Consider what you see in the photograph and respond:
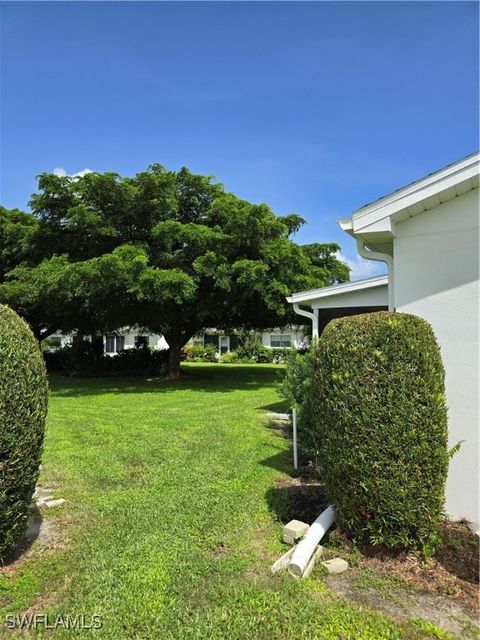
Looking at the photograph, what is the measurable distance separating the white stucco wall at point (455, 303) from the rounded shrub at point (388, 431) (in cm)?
93

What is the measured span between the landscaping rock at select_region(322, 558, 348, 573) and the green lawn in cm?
17

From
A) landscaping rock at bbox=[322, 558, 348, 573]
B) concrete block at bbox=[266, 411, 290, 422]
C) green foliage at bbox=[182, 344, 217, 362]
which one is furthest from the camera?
green foliage at bbox=[182, 344, 217, 362]

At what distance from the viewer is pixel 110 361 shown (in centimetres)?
2189

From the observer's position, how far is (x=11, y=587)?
300 centimetres

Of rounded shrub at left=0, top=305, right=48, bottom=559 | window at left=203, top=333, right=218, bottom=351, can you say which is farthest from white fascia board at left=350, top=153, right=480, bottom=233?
window at left=203, top=333, right=218, bottom=351

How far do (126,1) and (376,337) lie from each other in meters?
6.75

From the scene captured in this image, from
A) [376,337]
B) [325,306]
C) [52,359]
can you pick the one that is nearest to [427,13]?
[376,337]

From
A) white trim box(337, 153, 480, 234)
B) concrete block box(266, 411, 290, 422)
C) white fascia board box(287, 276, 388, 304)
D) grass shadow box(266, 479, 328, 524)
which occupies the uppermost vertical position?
white trim box(337, 153, 480, 234)

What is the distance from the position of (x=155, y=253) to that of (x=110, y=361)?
926cm

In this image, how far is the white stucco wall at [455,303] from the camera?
411 cm

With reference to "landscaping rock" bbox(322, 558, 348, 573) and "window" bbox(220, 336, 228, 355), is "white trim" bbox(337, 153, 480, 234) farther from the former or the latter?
"window" bbox(220, 336, 228, 355)

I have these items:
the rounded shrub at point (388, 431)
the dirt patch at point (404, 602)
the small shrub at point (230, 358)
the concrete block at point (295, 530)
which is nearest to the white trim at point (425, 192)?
the rounded shrub at point (388, 431)

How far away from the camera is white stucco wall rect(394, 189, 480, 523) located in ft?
13.5

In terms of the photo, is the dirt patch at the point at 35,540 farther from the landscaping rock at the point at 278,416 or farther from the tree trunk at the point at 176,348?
the tree trunk at the point at 176,348
